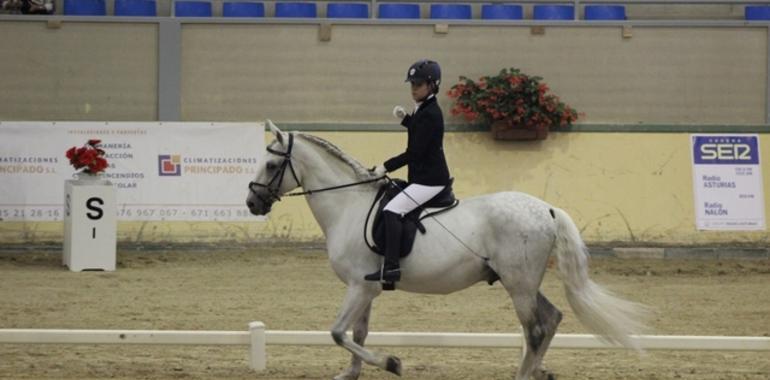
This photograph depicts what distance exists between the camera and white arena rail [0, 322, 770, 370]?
32.7 feet

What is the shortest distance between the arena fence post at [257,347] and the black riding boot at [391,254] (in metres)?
1.10

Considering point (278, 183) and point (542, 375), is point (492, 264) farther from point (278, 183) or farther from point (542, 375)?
point (278, 183)

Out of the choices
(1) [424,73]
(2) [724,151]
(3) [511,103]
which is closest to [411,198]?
(1) [424,73]

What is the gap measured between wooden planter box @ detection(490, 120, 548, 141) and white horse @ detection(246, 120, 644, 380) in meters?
8.46

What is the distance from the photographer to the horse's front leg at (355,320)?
9336 mm

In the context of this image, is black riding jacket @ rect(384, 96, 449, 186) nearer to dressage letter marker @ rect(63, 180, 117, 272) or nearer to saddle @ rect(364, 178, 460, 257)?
saddle @ rect(364, 178, 460, 257)

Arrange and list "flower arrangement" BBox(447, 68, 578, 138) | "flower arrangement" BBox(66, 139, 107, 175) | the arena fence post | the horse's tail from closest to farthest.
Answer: the horse's tail < the arena fence post < "flower arrangement" BBox(66, 139, 107, 175) < "flower arrangement" BBox(447, 68, 578, 138)

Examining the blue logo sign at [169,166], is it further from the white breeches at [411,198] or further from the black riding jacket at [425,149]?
the white breeches at [411,198]

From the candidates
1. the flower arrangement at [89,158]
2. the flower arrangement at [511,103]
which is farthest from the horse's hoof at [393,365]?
the flower arrangement at [511,103]

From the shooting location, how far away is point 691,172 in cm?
1825

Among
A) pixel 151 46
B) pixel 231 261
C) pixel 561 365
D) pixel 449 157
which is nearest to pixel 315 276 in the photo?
pixel 231 261

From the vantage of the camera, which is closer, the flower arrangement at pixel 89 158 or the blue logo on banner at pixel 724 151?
the flower arrangement at pixel 89 158

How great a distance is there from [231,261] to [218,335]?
7.15 meters

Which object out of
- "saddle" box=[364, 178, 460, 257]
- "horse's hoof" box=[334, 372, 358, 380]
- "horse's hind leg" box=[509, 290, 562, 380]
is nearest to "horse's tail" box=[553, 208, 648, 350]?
"horse's hind leg" box=[509, 290, 562, 380]
